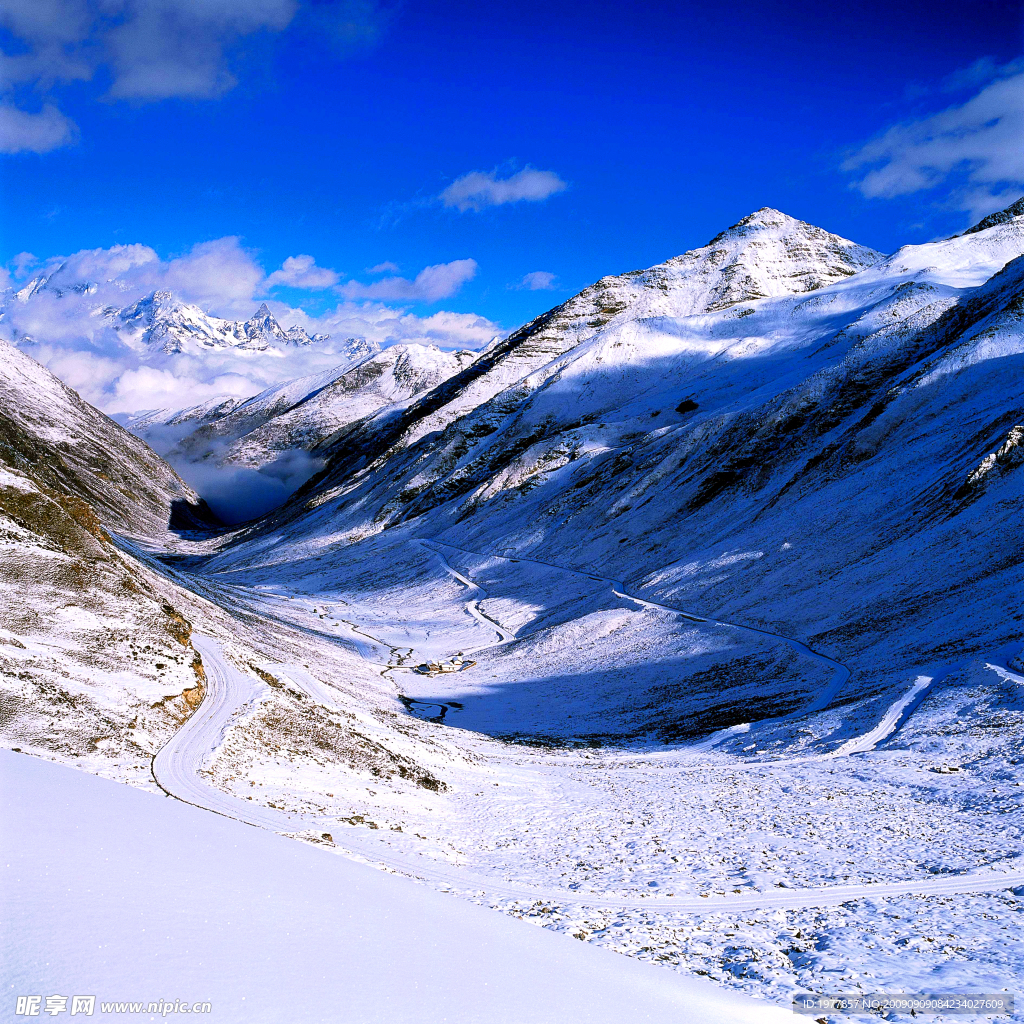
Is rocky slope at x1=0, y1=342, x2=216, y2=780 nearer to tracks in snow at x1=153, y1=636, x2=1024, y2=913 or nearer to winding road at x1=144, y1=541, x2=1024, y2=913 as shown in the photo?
winding road at x1=144, y1=541, x2=1024, y2=913

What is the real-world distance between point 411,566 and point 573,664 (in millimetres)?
55572

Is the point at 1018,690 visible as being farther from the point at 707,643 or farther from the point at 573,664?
the point at 573,664

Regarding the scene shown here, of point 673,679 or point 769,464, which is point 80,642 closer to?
point 673,679

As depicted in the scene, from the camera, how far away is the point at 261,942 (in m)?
6.79

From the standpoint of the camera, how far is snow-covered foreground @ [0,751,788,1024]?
5859 mm

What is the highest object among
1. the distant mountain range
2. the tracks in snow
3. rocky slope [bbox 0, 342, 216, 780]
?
the distant mountain range

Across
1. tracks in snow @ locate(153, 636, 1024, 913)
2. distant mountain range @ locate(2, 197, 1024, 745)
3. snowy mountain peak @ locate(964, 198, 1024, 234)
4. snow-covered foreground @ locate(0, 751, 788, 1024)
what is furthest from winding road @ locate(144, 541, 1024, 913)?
snowy mountain peak @ locate(964, 198, 1024, 234)

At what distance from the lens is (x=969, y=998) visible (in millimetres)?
10477

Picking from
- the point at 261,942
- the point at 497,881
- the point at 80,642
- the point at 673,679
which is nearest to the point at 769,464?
Answer: the point at 673,679

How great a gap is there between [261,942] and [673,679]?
147ft

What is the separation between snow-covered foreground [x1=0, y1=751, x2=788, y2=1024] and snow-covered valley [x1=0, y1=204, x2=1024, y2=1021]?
2.68 feet

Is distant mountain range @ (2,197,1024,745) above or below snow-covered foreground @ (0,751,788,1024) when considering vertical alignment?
above

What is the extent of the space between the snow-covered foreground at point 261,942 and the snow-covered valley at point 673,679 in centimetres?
82

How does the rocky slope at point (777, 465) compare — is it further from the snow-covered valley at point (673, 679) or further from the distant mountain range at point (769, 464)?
the snow-covered valley at point (673, 679)
